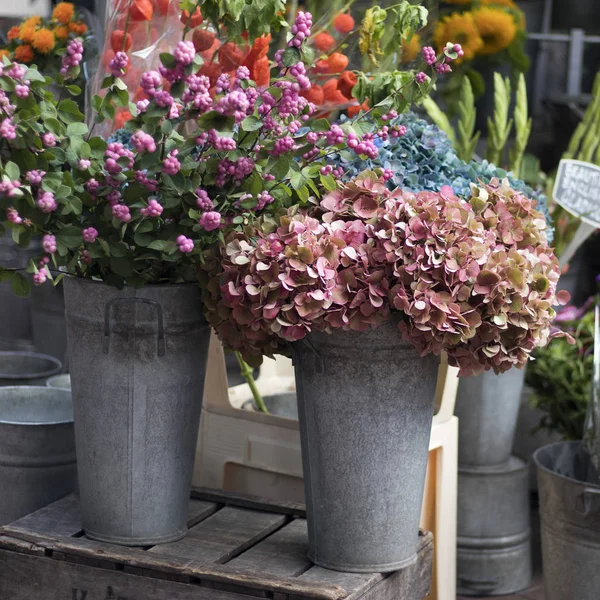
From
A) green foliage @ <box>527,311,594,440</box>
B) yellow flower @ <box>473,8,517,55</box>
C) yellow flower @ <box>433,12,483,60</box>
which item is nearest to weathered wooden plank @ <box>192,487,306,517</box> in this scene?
green foliage @ <box>527,311,594,440</box>

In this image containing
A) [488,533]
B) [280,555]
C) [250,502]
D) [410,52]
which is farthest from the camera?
[488,533]

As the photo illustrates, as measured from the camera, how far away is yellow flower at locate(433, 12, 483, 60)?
3311 millimetres

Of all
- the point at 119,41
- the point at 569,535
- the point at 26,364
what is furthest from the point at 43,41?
the point at 569,535

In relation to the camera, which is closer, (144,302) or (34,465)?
(144,302)

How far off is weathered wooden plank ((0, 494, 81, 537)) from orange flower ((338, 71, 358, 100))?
925mm

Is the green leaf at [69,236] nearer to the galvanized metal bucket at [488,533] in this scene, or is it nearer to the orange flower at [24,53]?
the orange flower at [24,53]

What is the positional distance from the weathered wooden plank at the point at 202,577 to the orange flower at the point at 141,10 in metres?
0.97

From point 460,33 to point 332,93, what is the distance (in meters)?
1.51

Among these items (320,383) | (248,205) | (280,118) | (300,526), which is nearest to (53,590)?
Result: (300,526)

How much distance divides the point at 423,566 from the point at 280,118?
0.83 metres

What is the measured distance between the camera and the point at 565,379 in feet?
8.30

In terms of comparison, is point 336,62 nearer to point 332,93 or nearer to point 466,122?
point 332,93

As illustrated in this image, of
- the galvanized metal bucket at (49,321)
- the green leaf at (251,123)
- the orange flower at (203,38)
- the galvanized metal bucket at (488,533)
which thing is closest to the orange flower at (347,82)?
the orange flower at (203,38)

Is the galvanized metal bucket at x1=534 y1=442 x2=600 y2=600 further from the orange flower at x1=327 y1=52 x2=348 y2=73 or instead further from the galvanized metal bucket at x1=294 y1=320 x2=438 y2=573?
the orange flower at x1=327 y1=52 x2=348 y2=73
